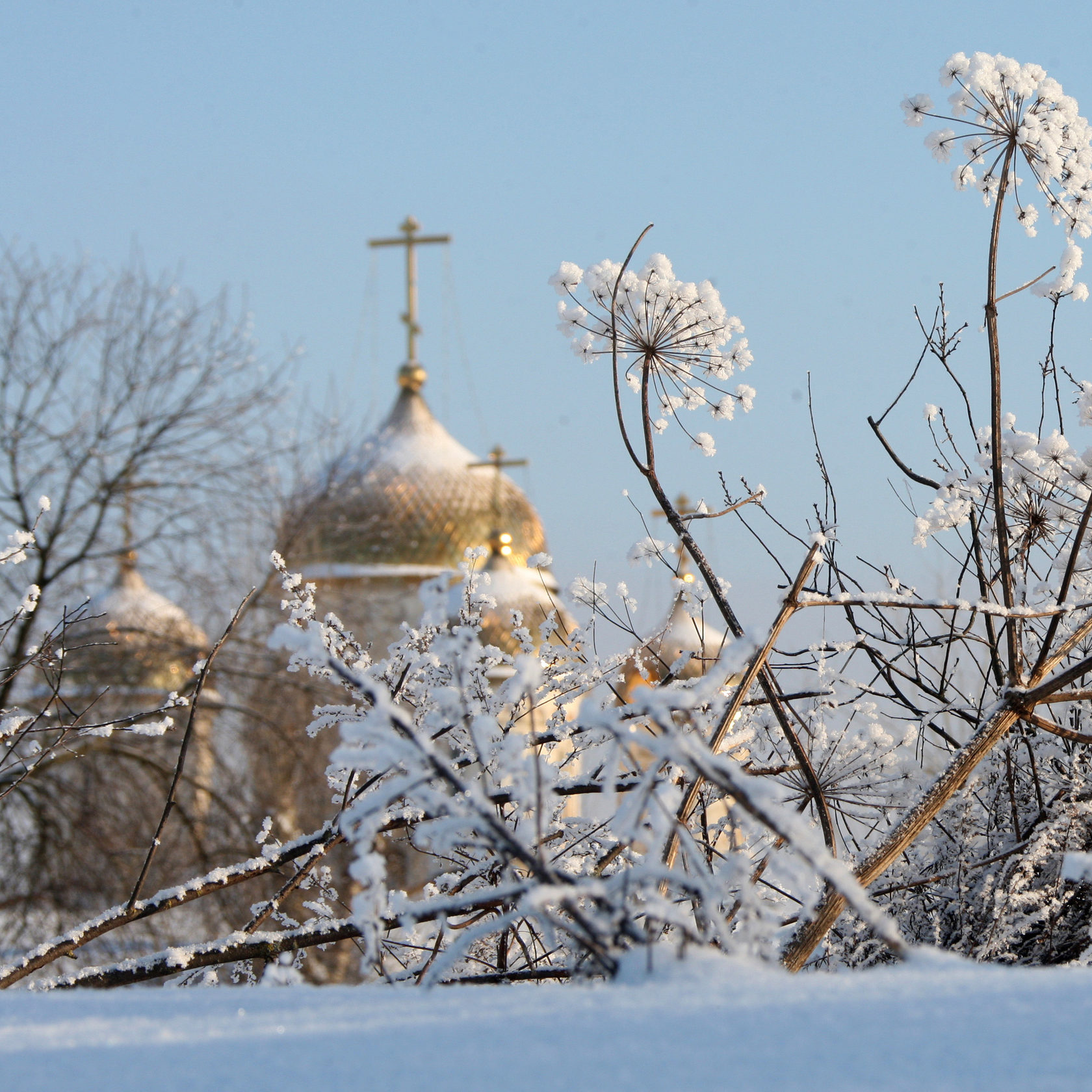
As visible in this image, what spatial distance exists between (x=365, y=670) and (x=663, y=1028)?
8.67ft

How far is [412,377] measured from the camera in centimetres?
3008

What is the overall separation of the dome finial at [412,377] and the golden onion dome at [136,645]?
1476 centimetres

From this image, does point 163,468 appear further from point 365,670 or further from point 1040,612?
point 1040,612

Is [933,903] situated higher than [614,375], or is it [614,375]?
[614,375]

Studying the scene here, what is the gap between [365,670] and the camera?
12.0ft

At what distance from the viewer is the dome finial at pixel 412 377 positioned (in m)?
30.1

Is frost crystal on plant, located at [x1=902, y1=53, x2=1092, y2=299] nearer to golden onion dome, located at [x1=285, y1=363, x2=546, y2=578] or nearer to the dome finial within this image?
golden onion dome, located at [x1=285, y1=363, x2=546, y2=578]

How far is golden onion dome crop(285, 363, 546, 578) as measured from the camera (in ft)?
78.8

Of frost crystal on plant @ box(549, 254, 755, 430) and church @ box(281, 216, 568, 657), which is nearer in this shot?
frost crystal on plant @ box(549, 254, 755, 430)

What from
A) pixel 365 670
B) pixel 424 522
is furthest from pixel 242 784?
pixel 365 670

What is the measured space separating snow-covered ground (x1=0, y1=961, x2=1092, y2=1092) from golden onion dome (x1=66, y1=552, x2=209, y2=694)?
43.4 ft

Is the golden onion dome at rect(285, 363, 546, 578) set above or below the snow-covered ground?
above

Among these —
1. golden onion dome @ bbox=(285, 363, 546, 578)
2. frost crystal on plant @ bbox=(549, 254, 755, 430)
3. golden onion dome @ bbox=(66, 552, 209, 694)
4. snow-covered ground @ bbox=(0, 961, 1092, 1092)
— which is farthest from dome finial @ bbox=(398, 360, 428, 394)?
snow-covered ground @ bbox=(0, 961, 1092, 1092)

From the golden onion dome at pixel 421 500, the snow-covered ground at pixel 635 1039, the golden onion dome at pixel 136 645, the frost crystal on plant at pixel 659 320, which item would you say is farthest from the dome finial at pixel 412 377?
the snow-covered ground at pixel 635 1039
